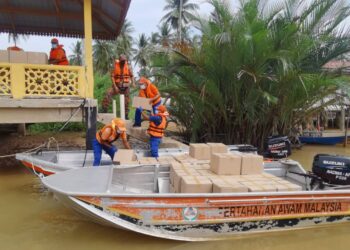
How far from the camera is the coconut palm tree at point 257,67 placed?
8719 mm

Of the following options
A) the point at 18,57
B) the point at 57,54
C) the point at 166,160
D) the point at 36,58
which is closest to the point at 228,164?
the point at 166,160

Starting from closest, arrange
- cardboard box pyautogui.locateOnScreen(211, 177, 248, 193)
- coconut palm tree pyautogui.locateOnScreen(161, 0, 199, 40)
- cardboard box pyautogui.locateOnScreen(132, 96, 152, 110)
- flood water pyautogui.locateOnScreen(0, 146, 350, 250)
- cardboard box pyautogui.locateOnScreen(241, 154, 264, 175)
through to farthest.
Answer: cardboard box pyautogui.locateOnScreen(211, 177, 248, 193), flood water pyautogui.locateOnScreen(0, 146, 350, 250), cardboard box pyautogui.locateOnScreen(241, 154, 264, 175), cardboard box pyautogui.locateOnScreen(132, 96, 152, 110), coconut palm tree pyautogui.locateOnScreen(161, 0, 199, 40)

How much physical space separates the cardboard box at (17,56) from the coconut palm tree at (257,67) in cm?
383

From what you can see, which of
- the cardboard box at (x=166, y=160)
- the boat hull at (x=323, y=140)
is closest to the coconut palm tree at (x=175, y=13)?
the boat hull at (x=323, y=140)

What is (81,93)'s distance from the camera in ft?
23.5

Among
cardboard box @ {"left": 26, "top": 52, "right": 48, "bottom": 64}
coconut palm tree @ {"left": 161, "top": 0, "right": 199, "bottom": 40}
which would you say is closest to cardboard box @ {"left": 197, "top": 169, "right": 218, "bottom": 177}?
cardboard box @ {"left": 26, "top": 52, "right": 48, "bottom": 64}

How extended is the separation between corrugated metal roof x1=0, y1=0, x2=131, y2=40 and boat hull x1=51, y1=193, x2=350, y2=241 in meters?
5.33

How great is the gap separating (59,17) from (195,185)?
24.3ft

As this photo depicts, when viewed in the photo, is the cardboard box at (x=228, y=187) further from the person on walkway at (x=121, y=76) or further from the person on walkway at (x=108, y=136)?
the person on walkway at (x=121, y=76)

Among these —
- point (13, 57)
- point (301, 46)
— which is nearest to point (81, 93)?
point (13, 57)

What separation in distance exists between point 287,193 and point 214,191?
0.91m

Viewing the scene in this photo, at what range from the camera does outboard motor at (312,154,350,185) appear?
509cm

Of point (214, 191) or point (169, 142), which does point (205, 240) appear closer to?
point (214, 191)

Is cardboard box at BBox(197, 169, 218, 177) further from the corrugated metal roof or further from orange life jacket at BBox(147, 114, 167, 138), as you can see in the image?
the corrugated metal roof
